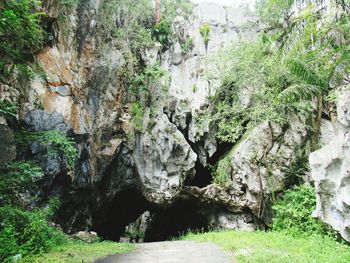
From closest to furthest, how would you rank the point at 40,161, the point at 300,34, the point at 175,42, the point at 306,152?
the point at 300,34 < the point at 40,161 < the point at 306,152 < the point at 175,42

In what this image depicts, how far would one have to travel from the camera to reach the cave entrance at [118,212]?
16141mm

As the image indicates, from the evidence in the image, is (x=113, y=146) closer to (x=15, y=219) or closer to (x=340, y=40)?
(x=15, y=219)

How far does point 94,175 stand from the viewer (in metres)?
12.7

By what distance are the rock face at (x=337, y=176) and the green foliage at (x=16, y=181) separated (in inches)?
339

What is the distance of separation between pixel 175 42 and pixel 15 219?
16.8 metres

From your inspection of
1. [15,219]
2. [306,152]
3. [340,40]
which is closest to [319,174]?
[306,152]

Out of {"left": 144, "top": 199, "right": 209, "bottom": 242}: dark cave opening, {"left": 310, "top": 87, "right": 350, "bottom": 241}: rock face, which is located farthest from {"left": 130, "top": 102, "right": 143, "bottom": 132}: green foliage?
{"left": 310, "top": 87, "right": 350, "bottom": 241}: rock face

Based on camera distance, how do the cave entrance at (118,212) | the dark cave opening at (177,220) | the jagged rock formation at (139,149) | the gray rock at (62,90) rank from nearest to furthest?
the jagged rock formation at (139,149)
the gray rock at (62,90)
the cave entrance at (118,212)
the dark cave opening at (177,220)

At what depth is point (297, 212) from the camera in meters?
11.4

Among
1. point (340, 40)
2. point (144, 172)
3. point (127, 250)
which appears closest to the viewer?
point (127, 250)

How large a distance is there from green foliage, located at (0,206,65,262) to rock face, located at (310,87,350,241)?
8.37 metres

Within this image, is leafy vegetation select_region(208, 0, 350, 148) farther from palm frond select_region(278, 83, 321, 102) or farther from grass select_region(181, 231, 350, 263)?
grass select_region(181, 231, 350, 263)

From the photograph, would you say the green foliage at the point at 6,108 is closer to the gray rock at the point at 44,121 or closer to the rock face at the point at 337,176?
the gray rock at the point at 44,121

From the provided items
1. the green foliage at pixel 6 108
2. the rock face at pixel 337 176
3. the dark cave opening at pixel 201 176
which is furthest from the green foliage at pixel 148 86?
the rock face at pixel 337 176
